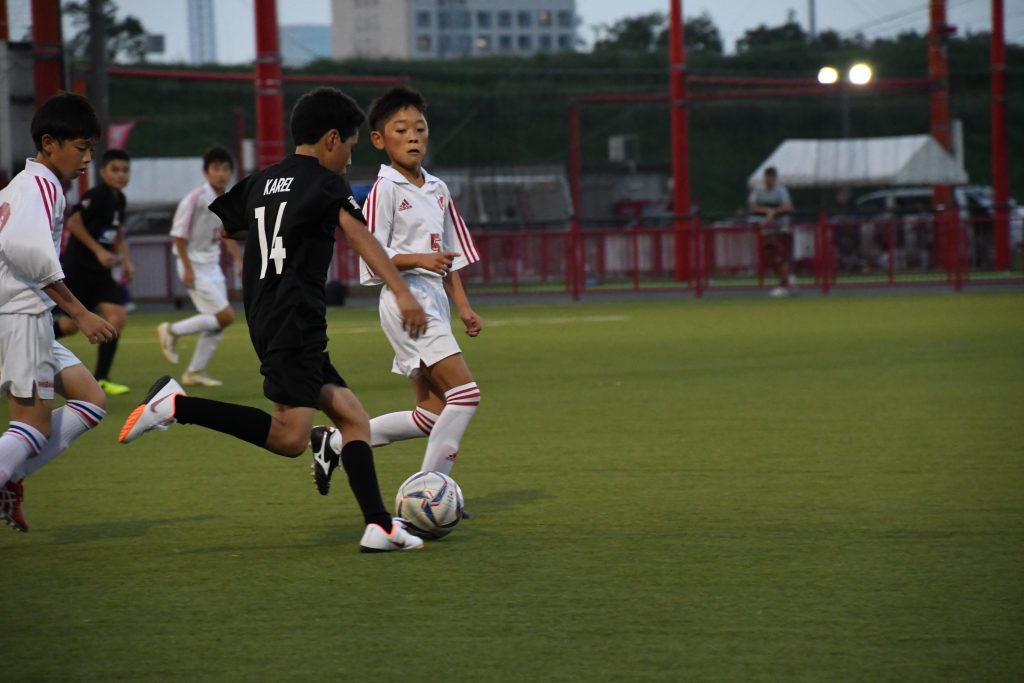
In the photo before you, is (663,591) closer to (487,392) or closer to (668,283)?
(487,392)

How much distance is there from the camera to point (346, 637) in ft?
13.5

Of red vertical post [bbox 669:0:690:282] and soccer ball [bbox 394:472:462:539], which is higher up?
red vertical post [bbox 669:0:690:282]

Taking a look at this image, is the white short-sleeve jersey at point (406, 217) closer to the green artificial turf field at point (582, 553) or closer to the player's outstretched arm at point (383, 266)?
the player's outstretched arm at point (383, 266)

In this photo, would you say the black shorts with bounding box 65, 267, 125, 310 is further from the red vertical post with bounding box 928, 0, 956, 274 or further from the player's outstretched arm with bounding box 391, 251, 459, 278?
the red vertical post with bounding box 928, 0, 956, 274

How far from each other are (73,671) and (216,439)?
491 cm

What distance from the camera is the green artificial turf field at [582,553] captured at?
153 inches

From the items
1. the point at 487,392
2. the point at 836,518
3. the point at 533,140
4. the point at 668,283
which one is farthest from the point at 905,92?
the point at 836,518

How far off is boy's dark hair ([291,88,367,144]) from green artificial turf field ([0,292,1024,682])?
1514 mm

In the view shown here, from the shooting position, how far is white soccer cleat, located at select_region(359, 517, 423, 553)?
5258 mm

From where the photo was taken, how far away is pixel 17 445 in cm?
551

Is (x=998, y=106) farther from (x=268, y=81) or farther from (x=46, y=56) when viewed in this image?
(x=46, y=56)

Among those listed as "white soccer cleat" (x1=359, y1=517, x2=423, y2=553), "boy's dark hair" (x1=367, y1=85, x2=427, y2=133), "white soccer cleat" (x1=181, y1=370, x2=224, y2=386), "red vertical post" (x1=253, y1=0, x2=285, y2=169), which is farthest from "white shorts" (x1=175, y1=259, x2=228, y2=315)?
"red vertical post" (x1=253, y1=0, x2=285, y2=169)

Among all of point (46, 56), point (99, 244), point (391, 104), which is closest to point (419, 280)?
point (391, 104)

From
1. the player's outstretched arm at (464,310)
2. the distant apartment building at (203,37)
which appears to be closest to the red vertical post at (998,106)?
the player's outstretched arm at (464,310)
